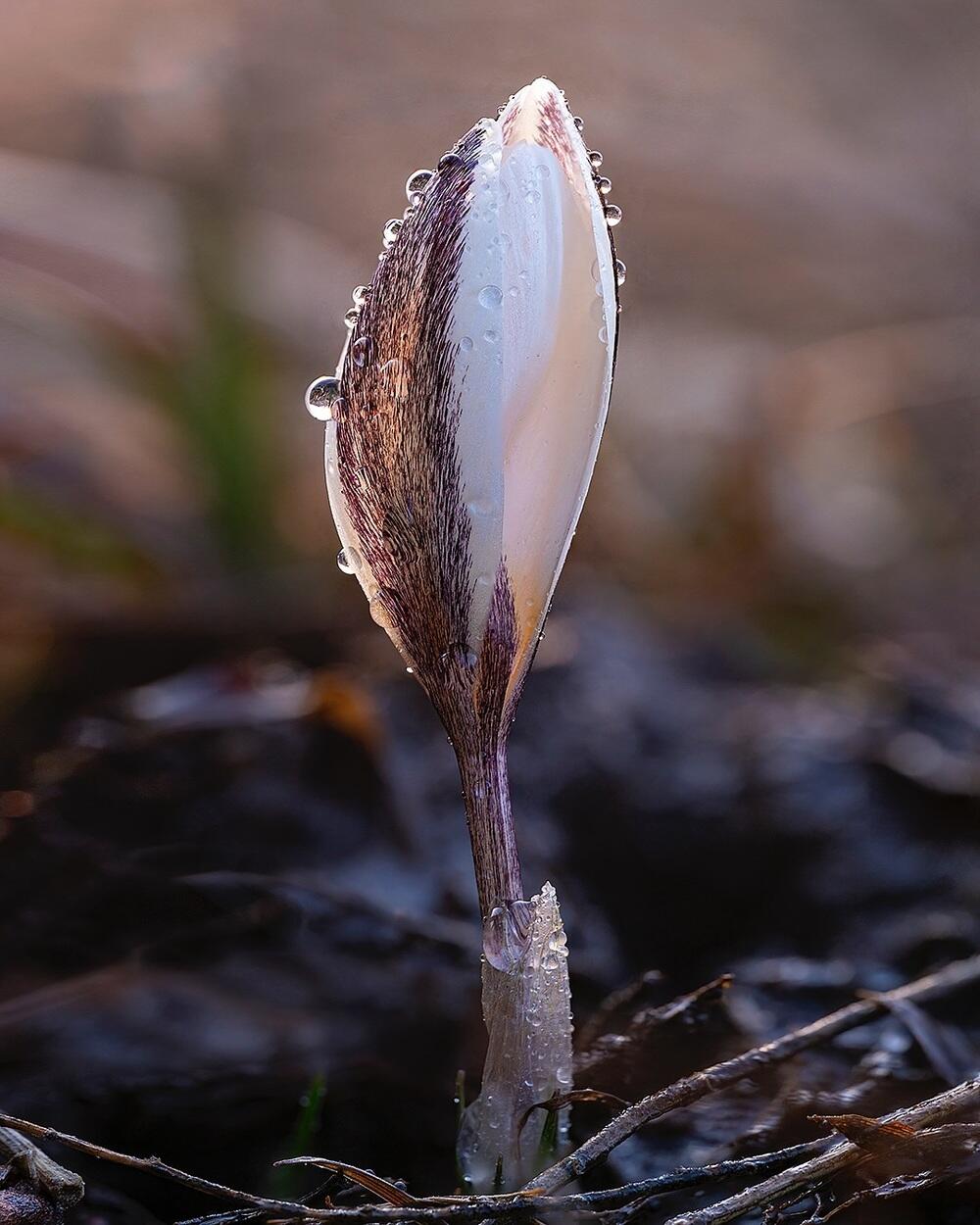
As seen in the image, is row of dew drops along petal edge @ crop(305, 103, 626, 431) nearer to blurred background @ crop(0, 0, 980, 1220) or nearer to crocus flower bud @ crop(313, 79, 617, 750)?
crocus flower bud @ crop(313, 79, 617, 750)

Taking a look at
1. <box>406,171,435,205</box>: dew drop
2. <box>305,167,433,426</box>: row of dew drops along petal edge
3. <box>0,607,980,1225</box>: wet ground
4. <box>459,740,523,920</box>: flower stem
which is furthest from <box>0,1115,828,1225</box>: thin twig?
<box>406,171,435,205</box>: dew drop

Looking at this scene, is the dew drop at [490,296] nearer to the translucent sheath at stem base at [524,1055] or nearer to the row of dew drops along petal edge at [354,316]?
the row of dew drops along petal edge at [354,316]

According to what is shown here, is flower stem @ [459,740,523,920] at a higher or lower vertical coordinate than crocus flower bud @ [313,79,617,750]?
lower

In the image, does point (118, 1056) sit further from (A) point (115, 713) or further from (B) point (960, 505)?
(B) point (960, 505)

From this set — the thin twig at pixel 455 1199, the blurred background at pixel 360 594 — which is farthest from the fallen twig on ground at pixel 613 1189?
the blurred background at pixel 360 594

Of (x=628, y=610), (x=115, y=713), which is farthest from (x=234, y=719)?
(x=628, y=610)

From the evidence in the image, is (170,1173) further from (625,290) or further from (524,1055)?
(625,290)

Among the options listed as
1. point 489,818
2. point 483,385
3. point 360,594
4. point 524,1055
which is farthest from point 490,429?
point 360,594
